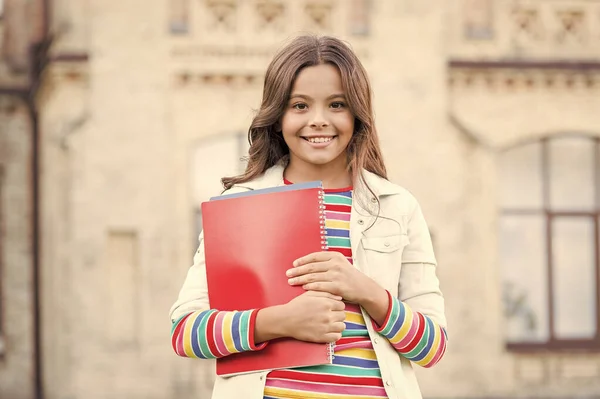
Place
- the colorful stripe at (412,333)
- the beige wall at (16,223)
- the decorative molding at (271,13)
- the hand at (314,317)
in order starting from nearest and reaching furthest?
the hand at (314,317)
the colorful stripe at (412,333)
the decorative molding at (271,13)
the beige wall at (16,223)

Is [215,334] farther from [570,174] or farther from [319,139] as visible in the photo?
[570,174]

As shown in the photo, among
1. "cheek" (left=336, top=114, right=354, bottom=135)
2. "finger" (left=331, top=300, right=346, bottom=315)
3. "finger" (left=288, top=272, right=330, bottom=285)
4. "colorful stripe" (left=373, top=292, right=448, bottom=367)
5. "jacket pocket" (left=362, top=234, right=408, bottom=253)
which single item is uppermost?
"cheek" (left=336, top=114, right=354, bottom=135)

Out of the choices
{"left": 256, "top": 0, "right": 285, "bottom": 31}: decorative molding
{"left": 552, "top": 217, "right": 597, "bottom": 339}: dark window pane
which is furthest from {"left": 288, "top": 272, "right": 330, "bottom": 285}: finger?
{"left": 552, "top": 217, "right": 597, "bottom": 339}: dark window pane

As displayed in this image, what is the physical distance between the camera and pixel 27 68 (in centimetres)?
1241

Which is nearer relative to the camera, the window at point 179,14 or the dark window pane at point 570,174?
the window at point 179,14

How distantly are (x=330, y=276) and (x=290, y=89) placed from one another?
489 millimetres

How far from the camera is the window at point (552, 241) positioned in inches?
450

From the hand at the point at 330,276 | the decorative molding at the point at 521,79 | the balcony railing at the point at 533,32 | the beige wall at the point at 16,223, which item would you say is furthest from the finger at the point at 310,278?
the beige wall at the point at 16,223

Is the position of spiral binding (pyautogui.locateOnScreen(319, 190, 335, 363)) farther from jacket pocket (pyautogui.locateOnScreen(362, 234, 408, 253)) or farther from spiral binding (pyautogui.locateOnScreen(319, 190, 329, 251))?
jacket pocket (pyautogui.locateOnScreen(362, 234, 408, 253))

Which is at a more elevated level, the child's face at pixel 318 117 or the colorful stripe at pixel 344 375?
the child's face at pixel 318 117

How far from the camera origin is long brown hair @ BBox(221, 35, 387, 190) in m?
2.50

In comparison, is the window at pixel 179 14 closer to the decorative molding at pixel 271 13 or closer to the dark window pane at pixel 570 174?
the decorative molding at pixel 271 13

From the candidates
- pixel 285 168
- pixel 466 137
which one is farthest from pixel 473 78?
pixel 285 168

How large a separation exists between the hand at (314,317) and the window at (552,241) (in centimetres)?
932
